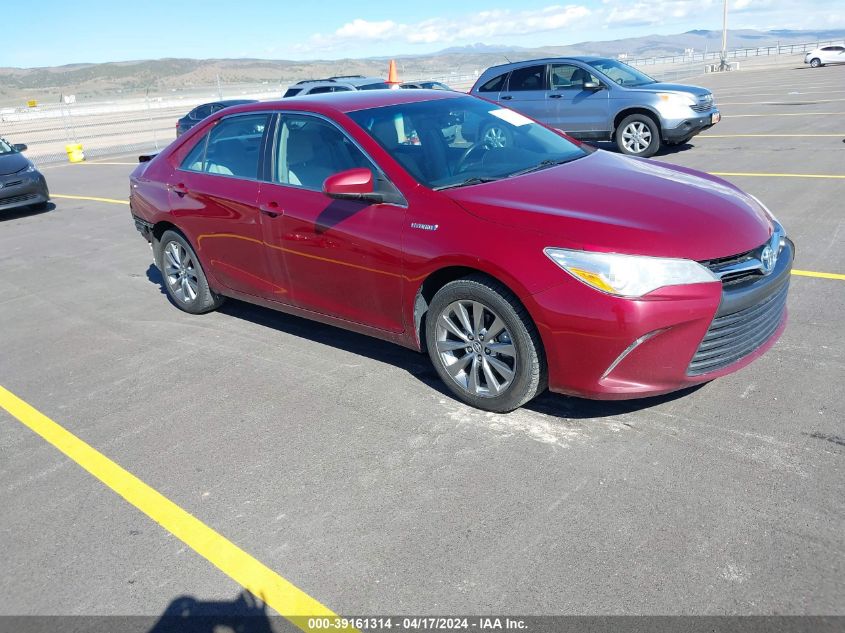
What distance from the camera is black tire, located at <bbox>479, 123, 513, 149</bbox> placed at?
4.70 meters

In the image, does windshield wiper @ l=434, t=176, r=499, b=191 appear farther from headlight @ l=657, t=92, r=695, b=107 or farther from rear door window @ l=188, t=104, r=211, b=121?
rear door window @ l=188, t=104, r=211, b=121

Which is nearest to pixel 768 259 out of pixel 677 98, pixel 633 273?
pixel 633 273

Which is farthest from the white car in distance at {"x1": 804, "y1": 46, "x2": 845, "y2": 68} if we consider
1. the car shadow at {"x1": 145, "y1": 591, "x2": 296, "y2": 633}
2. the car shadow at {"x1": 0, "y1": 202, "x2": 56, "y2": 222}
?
the car shadow at {"x1": 145, "y1": 591, "x2": 296, "y2": 633}

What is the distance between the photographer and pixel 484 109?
5.05 meters

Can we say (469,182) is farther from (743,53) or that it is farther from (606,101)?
(743,53)

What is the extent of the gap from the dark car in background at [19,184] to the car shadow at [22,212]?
172mm

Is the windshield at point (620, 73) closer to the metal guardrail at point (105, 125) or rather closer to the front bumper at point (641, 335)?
the front bumper at point (641, 335)

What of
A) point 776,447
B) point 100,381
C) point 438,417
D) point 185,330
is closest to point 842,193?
point 776,447

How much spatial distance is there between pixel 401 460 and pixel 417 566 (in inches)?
32.1

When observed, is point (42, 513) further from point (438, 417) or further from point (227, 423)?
point (438, 417)

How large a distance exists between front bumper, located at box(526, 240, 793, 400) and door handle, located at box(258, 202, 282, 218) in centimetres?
199

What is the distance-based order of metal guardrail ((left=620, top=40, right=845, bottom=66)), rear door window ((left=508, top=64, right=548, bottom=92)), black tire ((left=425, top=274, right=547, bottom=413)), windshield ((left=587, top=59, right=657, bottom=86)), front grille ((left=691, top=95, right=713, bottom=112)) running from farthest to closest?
1. metal guardrail ((left=620, top=40, right=845, bottom=66))
2. rear door window ((left=508, top=64, right=548, bottom=92))
3. windshield ((left=587, top=59, right=657, bottom=86))
4. front grille ((left=691, top=95, right=713, bottom=112))
5. black tire ((left=425, top=274, right=547, bottom=413))

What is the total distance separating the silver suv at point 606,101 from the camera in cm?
1220

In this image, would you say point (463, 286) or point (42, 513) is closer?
point (42, 513)
